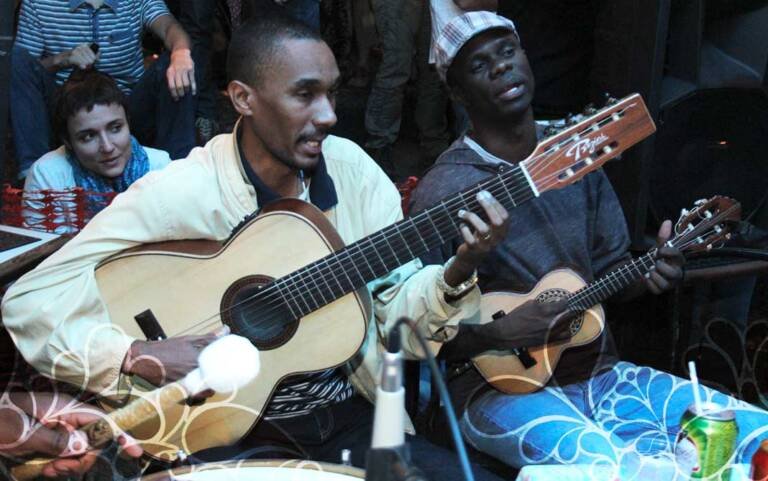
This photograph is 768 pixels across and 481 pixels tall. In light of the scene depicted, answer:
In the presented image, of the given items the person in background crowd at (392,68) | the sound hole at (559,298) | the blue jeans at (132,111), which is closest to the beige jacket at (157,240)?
the sound hole at (559,298)

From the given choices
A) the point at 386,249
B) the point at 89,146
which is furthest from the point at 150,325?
the point at 89,146

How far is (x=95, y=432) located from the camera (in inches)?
80.8

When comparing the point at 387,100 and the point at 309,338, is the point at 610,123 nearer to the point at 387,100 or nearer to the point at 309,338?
the point at 309,338

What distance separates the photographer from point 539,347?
2.49 meters

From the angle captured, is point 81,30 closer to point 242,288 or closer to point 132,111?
point 132,111

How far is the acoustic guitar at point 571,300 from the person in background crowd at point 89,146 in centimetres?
140

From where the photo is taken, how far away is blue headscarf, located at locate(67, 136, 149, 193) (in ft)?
10.5

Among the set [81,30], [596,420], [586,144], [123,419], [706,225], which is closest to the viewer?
[123,419]

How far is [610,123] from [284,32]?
79 cm

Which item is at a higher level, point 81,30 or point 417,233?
point 81,30

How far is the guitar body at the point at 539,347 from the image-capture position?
2.48m

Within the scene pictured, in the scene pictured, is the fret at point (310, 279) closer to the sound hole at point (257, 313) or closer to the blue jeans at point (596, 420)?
the sound hole at point (257, 313)

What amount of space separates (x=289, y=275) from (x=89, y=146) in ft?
4.31

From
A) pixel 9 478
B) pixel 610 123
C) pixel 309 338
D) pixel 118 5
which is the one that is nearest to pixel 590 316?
pixel 610 123
